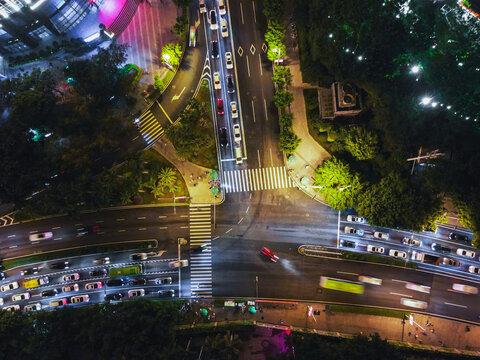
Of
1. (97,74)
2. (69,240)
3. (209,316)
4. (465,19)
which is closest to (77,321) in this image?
(69,240)

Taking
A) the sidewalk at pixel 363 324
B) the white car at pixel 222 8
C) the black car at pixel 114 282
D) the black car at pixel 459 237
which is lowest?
the sidewalk at pixel 363 324

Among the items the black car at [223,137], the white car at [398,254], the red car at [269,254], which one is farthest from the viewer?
the black car at [223,137]

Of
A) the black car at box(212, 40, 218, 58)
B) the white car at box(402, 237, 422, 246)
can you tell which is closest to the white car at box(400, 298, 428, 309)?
the white car at box(402, 237, 422, 246)

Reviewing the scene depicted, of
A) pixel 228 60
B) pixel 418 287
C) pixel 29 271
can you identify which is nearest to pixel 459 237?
pixel 418 287

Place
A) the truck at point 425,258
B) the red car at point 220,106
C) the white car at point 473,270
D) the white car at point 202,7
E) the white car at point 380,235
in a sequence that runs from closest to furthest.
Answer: the white car at point 473,270
the truck at point 425,258
the white car at point 380,235
the red car at point 220,106
the white car at point 202,7

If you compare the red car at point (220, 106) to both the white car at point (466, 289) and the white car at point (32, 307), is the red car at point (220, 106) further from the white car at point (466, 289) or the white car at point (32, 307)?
the white car at point (466, 289)

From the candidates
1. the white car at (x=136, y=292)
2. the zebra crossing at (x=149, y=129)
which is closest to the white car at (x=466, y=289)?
the white car at (x=136, y=292)

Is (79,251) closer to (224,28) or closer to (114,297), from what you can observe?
(114,297)
